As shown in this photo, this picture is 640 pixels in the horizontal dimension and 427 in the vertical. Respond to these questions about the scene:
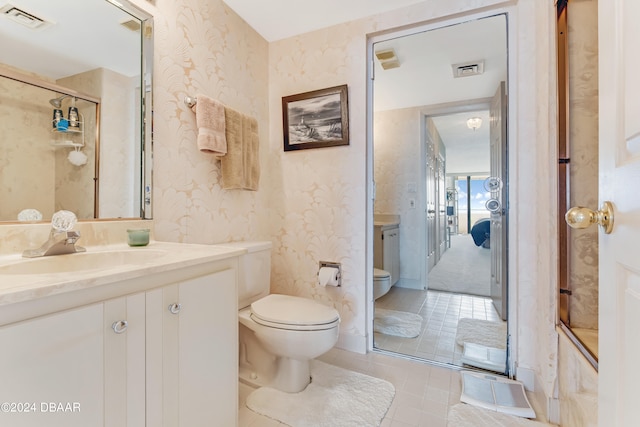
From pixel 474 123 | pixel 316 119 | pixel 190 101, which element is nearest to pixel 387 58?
pixel 316 119

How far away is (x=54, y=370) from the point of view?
0.64 metres

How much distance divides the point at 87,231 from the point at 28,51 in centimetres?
69

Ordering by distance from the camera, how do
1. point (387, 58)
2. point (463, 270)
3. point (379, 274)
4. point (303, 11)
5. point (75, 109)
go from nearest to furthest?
point (75, 109) < point (303, 11) < point (387, 58) < point (379, 274) < point (463, 270)

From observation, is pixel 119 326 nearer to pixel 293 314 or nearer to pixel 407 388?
pixel 293 314

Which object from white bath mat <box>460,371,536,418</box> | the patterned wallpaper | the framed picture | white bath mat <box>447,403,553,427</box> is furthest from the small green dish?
the patterned wallpaper

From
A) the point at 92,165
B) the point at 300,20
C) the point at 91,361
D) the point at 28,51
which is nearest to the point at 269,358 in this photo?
the point at 91,361

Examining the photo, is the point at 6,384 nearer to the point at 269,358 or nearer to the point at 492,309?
the point at 269,358

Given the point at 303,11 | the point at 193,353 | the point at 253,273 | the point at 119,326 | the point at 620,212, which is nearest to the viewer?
the point at 620,212

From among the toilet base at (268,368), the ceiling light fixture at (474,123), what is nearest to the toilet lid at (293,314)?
the toilet base at (268,368)

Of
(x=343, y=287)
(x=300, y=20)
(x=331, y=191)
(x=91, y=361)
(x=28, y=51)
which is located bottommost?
(x=343, y=287)

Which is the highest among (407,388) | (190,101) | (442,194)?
(190,101)

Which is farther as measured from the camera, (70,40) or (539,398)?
(539,398)

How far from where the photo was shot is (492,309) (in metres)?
2.39

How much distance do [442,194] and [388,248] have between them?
99 cm
